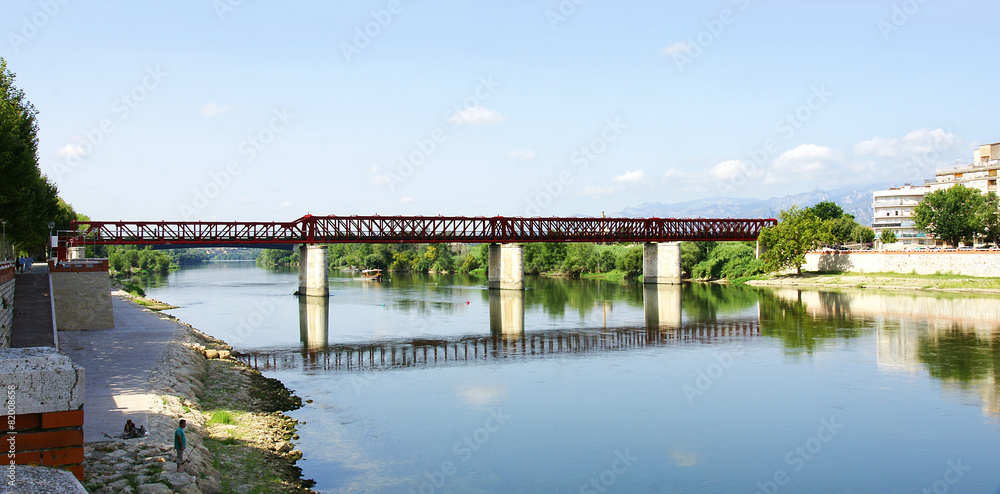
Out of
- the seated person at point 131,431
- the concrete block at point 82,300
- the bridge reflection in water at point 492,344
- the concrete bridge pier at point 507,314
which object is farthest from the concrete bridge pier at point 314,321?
the seated person at point 131,431

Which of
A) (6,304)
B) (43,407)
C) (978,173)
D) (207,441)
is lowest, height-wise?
(207,441)

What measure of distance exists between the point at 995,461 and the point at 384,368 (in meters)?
25.0

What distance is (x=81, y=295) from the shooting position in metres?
37.7

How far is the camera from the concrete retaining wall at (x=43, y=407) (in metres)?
7.18

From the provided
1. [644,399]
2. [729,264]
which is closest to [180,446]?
[644,399]

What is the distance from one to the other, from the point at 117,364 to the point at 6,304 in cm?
457

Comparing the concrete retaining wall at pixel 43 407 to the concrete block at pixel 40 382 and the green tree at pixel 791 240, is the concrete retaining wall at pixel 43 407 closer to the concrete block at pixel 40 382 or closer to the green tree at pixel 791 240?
the concrete block at pixel 40 382

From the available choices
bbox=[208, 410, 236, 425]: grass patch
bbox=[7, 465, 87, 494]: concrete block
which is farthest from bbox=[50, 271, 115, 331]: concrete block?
bbox=[7, 465, 87, 494]: concrete block

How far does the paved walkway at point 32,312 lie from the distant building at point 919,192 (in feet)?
396

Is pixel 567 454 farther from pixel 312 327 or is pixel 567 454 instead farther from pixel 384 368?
pixel 312 327

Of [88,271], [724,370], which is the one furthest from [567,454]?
[88,271]

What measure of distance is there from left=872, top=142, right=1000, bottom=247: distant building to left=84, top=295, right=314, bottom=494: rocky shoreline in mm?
116833

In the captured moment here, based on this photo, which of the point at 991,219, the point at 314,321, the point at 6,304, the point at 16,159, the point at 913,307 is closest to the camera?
the point at 6,304

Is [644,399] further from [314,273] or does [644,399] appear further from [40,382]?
[314,273]
